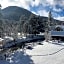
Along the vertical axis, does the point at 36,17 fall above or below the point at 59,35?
above

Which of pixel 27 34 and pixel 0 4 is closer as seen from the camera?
pixel 0 4

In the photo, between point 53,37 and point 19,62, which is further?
point 53,37

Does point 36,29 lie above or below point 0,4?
below

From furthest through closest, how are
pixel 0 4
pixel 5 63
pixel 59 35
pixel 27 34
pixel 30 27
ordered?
pixel 27 34 → pixel 30 27 → pixel 59 35 → pixel 0 4 → pixel 5 63

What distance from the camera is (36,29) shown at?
270 ft

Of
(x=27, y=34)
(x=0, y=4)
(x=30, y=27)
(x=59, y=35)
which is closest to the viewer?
(x=0, y=4)

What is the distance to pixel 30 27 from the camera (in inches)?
3137

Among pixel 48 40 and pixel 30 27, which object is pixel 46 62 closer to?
pixel 48 40

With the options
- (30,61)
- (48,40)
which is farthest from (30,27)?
(30,61)

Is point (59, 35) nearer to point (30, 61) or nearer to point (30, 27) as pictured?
point (30, 27)

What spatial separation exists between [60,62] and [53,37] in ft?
102

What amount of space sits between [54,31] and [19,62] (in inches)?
1274

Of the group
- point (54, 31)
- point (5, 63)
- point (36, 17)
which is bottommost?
point (5, 63)

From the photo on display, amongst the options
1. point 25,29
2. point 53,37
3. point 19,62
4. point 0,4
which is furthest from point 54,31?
point 19,62
